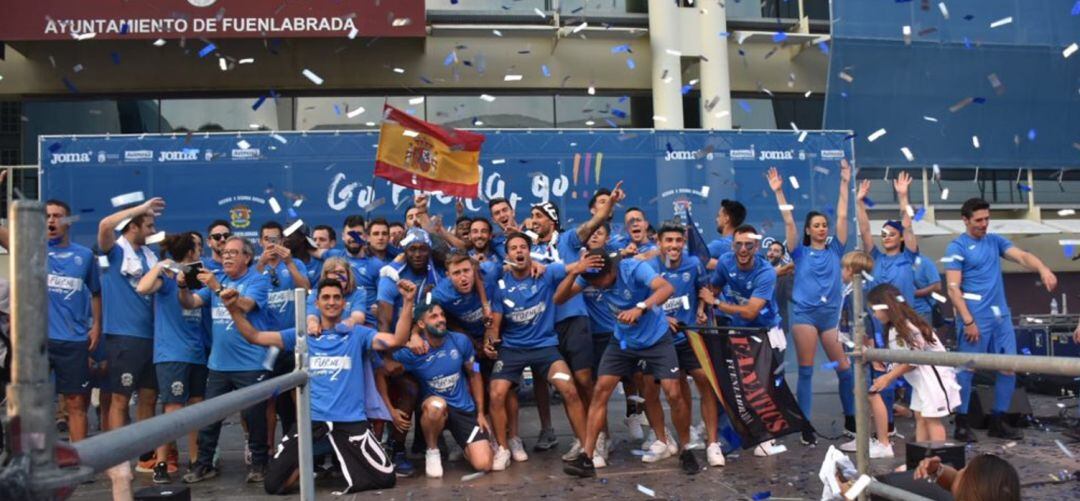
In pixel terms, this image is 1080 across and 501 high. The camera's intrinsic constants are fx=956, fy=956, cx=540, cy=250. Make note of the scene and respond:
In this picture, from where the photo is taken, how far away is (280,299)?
691 cm

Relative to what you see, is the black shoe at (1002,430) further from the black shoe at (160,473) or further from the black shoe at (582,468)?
the black shoe at (160,473)

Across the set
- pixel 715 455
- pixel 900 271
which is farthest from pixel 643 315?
pixel 900 271

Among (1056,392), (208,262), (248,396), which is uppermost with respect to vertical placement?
(208,262)

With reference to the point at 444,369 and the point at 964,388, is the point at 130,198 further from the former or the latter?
the point at 964,388

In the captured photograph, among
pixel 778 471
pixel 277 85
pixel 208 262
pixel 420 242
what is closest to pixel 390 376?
pixel 420 242

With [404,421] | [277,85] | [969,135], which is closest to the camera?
[404,421]

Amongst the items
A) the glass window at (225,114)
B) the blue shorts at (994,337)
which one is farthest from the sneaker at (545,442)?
the glass window at (225,114)

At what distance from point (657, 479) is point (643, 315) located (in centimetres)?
112

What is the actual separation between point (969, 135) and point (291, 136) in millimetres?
9183

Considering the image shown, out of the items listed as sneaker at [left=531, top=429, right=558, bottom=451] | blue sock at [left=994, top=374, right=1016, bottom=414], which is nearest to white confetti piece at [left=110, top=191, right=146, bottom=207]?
sneaker at [left=531, top=429, right=558, bottom=451]

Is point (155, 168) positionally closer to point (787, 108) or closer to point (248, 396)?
point (248, 396)

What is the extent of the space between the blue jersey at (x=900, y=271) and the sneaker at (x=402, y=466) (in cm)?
432

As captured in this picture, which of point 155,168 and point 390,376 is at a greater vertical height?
point 155,168

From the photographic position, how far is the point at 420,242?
7.21 meters
